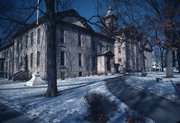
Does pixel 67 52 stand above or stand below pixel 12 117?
above

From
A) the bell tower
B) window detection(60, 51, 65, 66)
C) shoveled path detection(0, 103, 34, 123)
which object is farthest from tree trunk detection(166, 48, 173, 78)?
shoveled path detection(0, 103, 34, 123)

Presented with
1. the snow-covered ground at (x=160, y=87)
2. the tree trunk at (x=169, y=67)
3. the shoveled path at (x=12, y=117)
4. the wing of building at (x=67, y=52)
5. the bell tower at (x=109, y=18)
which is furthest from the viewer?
the wing of building at (x=67, y=52)

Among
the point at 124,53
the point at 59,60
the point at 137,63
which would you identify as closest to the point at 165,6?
the point at 59,60

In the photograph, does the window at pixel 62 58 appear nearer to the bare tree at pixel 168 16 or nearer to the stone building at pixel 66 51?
the stone building at pixel 66 51

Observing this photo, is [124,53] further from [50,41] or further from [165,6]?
[50,41]

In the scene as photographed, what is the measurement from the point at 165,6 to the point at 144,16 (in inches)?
114

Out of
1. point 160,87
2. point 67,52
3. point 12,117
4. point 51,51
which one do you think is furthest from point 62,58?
point 12,117

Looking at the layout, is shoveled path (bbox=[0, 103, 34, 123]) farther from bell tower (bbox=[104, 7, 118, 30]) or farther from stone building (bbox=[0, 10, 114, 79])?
stone building (bbox=[0, 10, 114, 79])

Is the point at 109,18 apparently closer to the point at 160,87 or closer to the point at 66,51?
the point at 160,87

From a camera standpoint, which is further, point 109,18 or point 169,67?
point 169,67

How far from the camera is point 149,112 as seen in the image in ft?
14.0

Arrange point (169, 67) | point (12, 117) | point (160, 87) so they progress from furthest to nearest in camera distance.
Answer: point (169, 67)
point (160, 87)
point (12, 117)

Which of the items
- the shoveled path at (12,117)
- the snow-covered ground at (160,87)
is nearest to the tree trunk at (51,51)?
the shoveled path at (12,117)

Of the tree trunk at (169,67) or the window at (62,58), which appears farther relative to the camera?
the window at (62,58)
